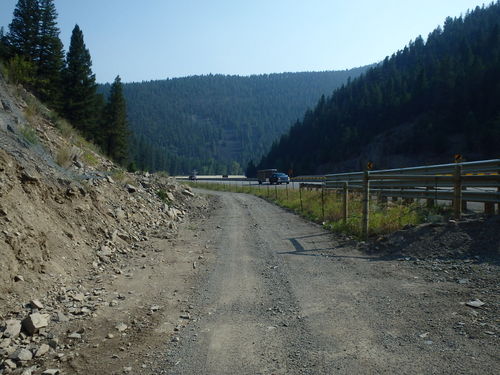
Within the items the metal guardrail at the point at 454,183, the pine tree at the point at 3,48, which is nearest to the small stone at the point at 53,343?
the metal guardrail at the point at 454,183

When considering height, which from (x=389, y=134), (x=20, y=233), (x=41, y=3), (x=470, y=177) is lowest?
(x=20, y=233)

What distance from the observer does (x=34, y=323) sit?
4.35 meters

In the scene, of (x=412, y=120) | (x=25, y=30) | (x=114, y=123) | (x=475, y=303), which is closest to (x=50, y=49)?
(x=25, y=30)

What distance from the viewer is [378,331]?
4270mm

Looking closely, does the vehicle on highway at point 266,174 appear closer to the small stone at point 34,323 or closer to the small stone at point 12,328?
the small stone at point 34,323

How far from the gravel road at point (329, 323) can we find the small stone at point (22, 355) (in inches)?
51.2

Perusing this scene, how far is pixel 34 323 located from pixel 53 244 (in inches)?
97.2

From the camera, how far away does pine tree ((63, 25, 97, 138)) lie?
145 ft

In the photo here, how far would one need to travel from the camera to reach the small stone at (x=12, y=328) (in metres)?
4.18

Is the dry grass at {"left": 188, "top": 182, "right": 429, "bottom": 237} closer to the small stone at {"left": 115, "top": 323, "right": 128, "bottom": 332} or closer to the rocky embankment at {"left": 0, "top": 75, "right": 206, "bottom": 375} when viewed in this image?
the rocky embankment at {"left": 0, "top": 75, "right": 206, "bottom": 375}

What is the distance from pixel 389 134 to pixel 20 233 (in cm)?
8995

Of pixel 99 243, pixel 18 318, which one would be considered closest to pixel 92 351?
pixel 18 318

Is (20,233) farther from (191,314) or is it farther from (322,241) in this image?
(322,241)

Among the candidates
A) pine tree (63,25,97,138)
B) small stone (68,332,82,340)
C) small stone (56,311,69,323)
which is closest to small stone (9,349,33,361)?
small stone (68,332,82,340)
